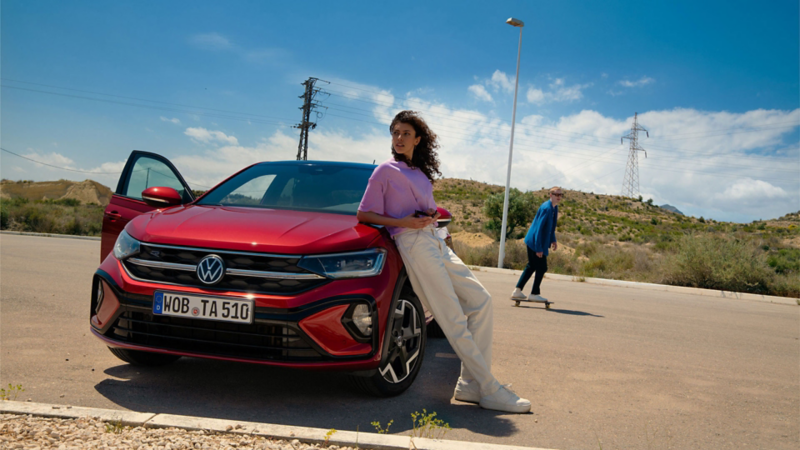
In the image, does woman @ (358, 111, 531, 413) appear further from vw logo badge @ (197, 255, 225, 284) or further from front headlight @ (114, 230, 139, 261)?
front headlight @ (114, 230, 139, 261)

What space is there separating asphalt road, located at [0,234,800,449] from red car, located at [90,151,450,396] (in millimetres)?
366

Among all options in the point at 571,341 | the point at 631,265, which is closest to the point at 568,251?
the point at 631,265

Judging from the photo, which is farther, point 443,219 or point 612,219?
point 612,219

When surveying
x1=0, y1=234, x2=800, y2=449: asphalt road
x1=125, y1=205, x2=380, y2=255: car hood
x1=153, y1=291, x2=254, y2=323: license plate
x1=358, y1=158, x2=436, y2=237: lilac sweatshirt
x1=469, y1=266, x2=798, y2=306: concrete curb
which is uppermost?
x1=358, y1=158, x2=436, y2=237: lilac sweatshirt

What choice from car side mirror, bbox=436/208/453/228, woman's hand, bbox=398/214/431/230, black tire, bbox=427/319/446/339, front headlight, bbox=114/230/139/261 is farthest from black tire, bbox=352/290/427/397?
black tire, bbox=427/319/446/339

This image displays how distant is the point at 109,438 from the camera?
8.61 ft

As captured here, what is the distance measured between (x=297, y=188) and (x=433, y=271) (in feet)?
5.18

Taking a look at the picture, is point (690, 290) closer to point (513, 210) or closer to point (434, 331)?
point (434, 331)

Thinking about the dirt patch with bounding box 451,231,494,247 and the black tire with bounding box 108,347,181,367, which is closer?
the black tire with bounding box 108,347,181,367

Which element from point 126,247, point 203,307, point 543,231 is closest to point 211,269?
point 203,307

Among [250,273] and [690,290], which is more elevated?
[250,273]

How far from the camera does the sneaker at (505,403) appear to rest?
3611 mm

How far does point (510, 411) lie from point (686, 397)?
1596 mm

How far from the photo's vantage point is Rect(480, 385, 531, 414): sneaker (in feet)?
11.8
